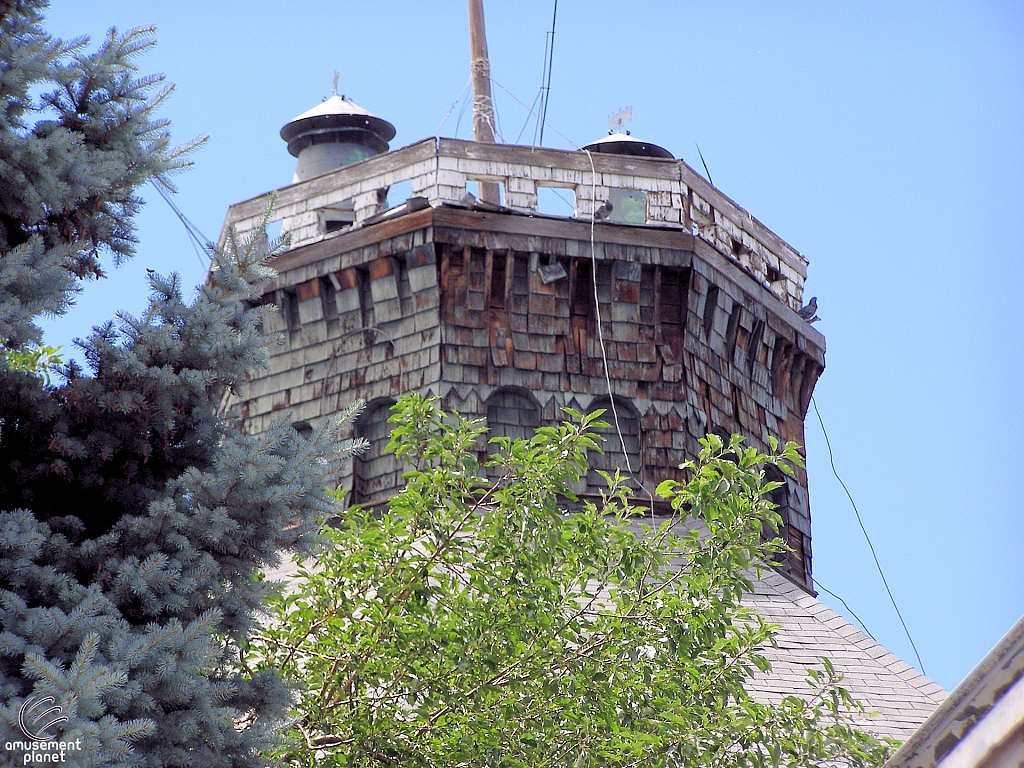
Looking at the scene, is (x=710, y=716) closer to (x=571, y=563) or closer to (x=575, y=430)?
(x=571, y=563)

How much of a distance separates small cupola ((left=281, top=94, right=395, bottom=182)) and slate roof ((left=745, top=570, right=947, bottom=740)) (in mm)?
8816

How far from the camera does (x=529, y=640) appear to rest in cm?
909

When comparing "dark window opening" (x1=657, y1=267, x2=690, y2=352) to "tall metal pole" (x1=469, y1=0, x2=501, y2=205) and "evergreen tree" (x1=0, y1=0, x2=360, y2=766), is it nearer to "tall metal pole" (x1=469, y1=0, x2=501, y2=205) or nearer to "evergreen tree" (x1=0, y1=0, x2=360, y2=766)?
"tall metal pole" (x1=469, y1=0, x2=501, y2=205)

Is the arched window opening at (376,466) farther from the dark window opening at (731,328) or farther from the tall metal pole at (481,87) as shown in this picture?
the tall metal pole at (481,87)

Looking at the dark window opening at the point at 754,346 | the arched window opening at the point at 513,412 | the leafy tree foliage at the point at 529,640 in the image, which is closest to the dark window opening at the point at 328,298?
the arched window opening at the point at 513,412

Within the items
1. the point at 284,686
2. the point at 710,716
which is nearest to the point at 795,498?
the point at 710,716

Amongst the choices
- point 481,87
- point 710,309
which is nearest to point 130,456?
point 710,309

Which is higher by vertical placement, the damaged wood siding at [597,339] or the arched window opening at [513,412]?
the damaged wood siding at [597,339]

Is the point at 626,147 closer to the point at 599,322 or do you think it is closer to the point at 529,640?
the point at 599,322

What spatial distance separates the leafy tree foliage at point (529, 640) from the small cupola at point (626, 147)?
42.3 feet

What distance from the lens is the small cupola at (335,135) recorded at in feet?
71.1

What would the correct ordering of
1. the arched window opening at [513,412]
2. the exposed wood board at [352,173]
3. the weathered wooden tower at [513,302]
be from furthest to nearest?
the exposed wood board at [352,173], the weathered wooden tower at [513,302], the arched window opening at [513,412]

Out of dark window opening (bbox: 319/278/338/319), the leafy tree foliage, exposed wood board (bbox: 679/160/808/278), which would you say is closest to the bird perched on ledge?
exposed wood board (bbox: 679/160/808/278)

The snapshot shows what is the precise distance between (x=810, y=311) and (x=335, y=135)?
24.5ft
